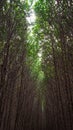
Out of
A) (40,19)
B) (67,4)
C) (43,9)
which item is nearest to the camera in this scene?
(67,4)

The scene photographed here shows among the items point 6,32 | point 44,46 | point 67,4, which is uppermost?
point 44,46

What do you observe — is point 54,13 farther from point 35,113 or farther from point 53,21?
point 35,113

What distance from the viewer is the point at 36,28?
1111 cm

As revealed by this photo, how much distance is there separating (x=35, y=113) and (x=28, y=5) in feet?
57.0

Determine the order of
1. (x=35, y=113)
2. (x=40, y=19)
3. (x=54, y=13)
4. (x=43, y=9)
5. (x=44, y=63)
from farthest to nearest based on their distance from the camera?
(x=35, y=113)
(x=44, y=63)
(x=40, y=19)
(x=43, y=9)
(x=54, y=13)

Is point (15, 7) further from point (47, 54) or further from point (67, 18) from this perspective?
point (47, 54)

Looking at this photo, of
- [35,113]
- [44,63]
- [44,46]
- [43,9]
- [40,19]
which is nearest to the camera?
[43,9]

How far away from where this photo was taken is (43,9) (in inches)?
384

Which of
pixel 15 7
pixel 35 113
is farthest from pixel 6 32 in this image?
pixel 35 113

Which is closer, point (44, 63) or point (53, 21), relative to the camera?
point (53, 21)

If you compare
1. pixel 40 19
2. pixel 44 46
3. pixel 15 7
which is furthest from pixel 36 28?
pixel 15 7

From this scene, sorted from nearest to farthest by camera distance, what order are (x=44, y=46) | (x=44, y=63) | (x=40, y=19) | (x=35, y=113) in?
(x=40, y=19), (x=44, y=46), (x=44, y=63), (x=35, y=113)

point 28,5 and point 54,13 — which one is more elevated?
point 28,5

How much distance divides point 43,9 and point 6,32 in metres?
2.49
